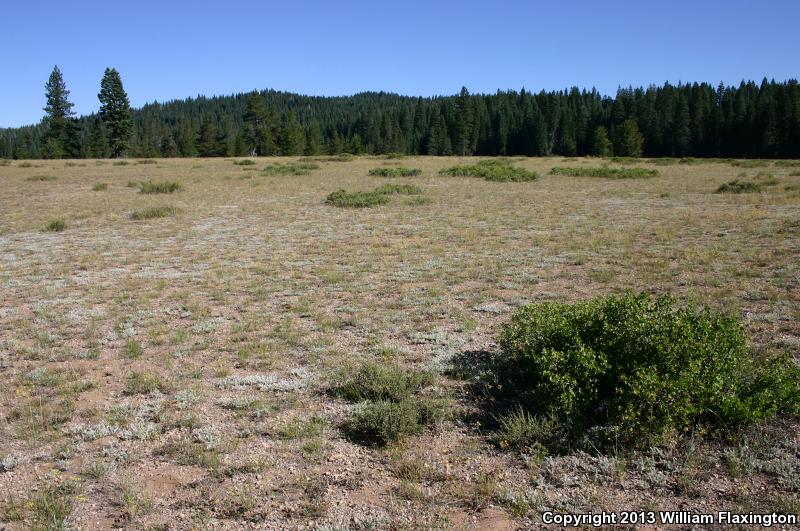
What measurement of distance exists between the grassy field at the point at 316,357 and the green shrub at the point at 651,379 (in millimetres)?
224

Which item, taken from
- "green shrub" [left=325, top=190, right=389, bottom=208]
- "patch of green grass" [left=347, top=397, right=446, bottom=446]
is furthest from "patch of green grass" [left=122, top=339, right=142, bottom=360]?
"green shrub" [left=325, top=190, right=389, bottom=208]

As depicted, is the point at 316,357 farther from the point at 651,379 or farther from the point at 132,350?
the point at 651,379

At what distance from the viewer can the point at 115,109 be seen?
67.6m

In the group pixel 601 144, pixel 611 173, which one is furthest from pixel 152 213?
pixel 601 144

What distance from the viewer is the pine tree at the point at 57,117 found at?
232 ft

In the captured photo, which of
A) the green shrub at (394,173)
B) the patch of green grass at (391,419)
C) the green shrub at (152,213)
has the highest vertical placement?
the green shrub at (394,173)

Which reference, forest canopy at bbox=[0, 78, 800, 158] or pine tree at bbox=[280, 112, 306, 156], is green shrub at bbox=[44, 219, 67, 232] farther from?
pine tree at bbox=[280, 112, 306, 156]

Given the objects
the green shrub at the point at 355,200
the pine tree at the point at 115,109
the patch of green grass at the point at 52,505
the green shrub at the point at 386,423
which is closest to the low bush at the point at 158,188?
the green shrub at the point at 355,200

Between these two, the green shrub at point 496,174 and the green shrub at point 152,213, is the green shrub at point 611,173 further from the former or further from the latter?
the green shrub at point 152,213

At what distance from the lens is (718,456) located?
401 centimetres

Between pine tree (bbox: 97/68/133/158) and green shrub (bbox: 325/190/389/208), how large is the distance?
189ft

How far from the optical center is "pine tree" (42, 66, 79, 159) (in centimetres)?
7069

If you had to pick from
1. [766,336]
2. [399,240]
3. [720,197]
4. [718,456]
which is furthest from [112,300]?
[720,197]

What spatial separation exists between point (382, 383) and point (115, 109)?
248ft
